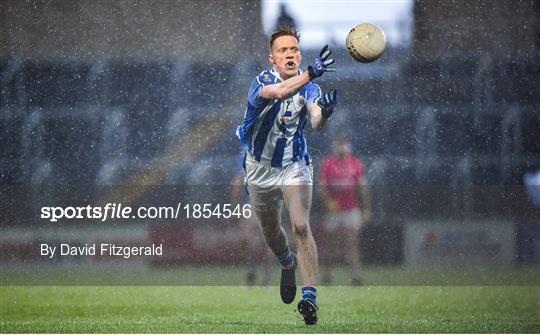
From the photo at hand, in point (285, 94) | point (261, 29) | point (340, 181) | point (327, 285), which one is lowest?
point (327, 285)

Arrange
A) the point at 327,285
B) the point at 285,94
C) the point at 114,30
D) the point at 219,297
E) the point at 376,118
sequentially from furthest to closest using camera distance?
the point at 376,118
the point at 114,30
the point at 327,285
the point at 219,297
the point at 285,94

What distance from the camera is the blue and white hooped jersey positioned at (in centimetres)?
531

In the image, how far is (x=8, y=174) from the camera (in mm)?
9383

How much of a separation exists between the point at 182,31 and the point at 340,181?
2.10 metres

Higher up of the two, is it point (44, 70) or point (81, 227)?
point (44, 70)

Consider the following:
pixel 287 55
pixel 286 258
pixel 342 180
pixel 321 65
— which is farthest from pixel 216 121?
pixel 321 65

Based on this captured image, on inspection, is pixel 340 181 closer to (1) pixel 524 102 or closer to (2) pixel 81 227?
(2) pixel 81 227

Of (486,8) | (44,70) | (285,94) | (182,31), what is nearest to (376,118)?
(486,8)

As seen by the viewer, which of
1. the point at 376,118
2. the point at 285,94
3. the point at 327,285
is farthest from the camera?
the point at 376,118

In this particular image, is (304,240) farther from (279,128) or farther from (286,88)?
(286,88)

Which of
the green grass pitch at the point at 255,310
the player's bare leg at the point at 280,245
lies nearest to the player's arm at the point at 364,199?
the green grass pitch at the point at 255,310

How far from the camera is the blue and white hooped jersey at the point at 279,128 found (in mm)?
5312

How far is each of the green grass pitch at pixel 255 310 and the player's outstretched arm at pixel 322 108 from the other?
1051 millimetres

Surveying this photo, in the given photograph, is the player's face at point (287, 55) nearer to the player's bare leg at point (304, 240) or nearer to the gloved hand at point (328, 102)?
the gloved hand at point (328, 102)
